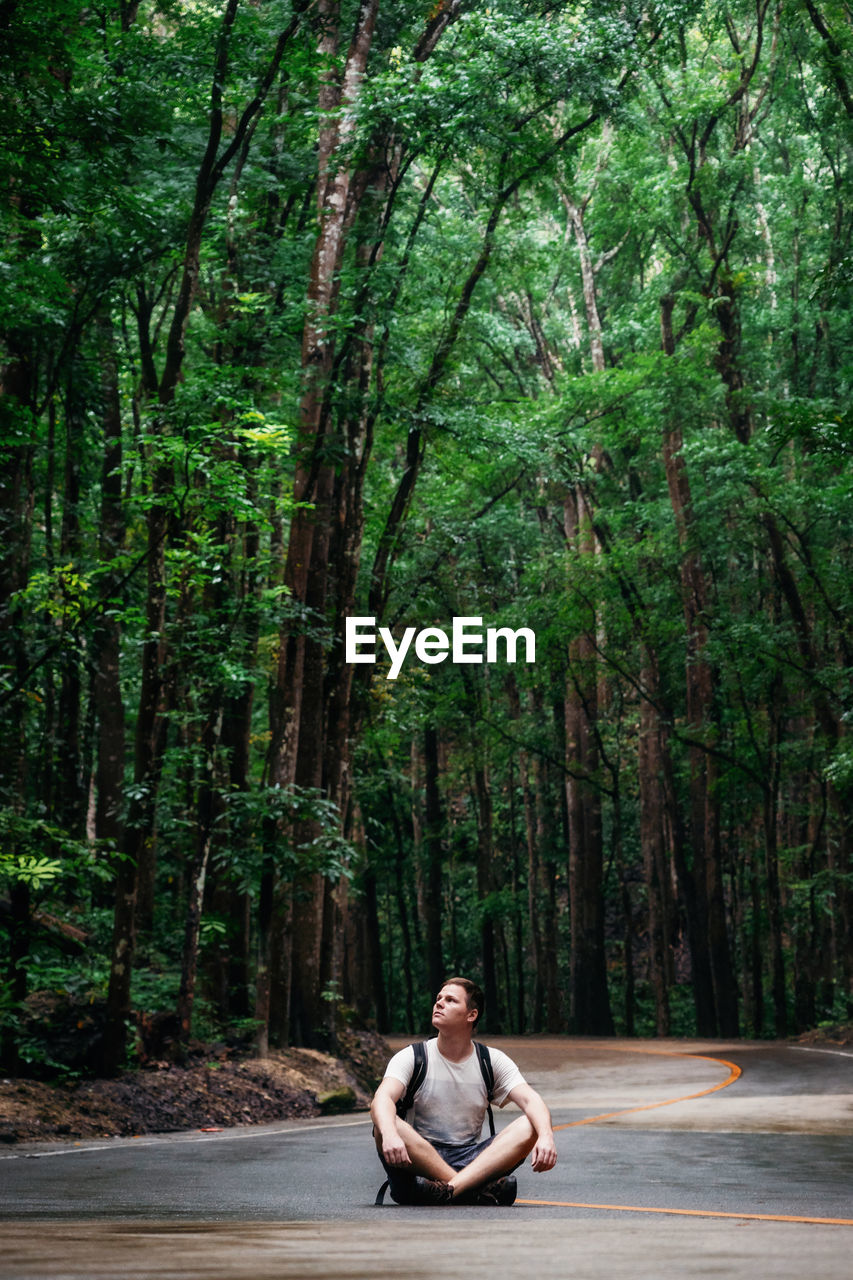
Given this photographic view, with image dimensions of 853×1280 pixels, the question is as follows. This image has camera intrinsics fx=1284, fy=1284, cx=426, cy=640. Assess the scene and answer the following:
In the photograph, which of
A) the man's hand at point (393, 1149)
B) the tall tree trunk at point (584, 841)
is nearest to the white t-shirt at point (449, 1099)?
the man's hand at point (393, 1149)

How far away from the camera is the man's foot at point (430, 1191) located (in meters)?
5.17

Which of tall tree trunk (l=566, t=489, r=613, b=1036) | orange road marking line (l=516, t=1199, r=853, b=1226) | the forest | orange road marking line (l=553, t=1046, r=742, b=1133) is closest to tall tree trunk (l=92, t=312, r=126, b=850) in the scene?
the forest

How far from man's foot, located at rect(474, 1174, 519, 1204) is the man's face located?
657 millimetres

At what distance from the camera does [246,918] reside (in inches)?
767

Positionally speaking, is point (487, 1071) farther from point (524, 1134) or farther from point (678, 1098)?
point (678, 1098)

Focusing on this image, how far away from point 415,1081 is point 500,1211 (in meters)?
0.61

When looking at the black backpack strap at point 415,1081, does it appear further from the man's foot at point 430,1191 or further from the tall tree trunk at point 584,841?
the tall tree trunk at point 584,841

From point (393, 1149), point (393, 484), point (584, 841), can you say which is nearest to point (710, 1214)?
point (393, 1149)

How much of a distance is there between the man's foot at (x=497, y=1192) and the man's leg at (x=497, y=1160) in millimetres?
55

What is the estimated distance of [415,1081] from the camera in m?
5.37

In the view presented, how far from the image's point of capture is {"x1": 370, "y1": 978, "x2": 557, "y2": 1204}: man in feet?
16.9

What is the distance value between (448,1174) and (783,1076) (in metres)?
15.0

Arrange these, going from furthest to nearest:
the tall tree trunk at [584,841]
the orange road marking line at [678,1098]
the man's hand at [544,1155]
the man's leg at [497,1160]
Answer: the tall tree trunk at [584,841], the orange road marking line at [678,1098], the man's leg at [497,1160], the man's hand at [544,1155]

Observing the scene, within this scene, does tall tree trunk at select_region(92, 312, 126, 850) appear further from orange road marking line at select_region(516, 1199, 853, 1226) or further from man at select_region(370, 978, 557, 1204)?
man at select_region(370, 978, 557, 1204)
